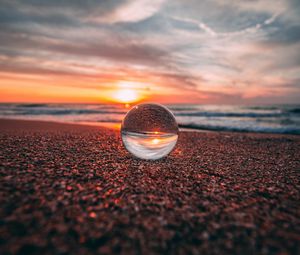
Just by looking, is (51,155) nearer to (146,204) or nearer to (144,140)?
(144,140)

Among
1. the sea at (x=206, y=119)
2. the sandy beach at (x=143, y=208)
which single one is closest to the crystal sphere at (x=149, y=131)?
the sandy beach at (x=143, y=208)

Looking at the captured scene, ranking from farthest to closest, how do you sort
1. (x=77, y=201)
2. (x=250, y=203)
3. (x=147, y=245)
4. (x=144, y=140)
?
1. (x=144, y=140)
2. (x=250, y=203)
3. (x=77, y=201)
4. (x=147, y=245)

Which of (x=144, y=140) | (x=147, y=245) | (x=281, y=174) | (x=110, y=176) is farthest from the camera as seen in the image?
(x=144, y=140)

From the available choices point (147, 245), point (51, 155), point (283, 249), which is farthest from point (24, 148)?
point (283, 249)

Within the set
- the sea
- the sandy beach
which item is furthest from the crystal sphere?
the sea

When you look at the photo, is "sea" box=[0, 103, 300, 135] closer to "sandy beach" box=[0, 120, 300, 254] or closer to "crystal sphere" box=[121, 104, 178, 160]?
"crystal sphere" box=[121, 104, 178, 160]

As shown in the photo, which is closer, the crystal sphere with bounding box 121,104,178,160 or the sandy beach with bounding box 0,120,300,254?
the sandy beach with bounding box 0,120,300,254

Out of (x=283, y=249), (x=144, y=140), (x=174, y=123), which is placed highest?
(x=174, y=123)
